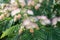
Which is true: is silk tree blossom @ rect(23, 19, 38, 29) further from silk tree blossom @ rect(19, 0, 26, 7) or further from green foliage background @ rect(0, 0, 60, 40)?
green foliage background @ rect(0, 0, 60, 40)

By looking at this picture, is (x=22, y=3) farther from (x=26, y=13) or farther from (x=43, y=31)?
(x=43, y=31)

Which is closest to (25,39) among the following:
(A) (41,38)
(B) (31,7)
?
(A) (41,38)

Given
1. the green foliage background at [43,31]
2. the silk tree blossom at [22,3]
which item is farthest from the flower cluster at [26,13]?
the green foliage background at [43,31]

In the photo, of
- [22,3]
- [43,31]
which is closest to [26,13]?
[22,3]

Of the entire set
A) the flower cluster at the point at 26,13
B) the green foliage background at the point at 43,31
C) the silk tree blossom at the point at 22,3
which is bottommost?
the green foliage background at the point at 43,31

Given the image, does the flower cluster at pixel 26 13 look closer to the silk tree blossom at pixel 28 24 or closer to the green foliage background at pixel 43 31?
the silk tree blossom at pixel 28 24

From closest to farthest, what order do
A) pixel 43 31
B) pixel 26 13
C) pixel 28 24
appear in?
pixel 28 24 → pixel 26 13 → pixel 43 31

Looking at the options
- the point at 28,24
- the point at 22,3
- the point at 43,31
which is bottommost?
the point at 43,31

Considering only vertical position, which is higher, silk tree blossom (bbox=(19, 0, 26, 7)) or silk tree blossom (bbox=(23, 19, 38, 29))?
silk tree blossom (bbox=(19, 0, 26, 7))

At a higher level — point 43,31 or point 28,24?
point 28,24

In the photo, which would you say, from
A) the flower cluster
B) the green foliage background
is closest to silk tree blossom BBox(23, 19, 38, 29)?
Answer: the flower cluster

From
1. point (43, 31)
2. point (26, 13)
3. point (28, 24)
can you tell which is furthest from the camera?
point (43, 31)

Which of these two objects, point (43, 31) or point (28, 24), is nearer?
point (28, 24)
